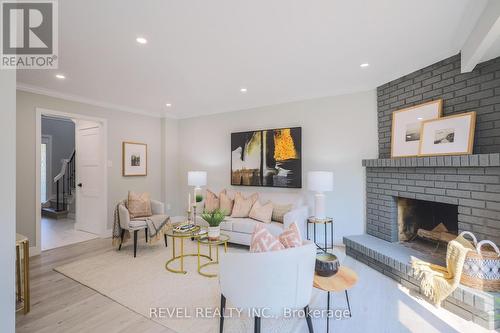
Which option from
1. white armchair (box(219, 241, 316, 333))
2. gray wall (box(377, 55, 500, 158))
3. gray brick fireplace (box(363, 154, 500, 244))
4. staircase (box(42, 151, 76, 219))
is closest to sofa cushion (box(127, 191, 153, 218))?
white armchair (box(219, 241, 316, 333))

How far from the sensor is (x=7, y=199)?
139 cm

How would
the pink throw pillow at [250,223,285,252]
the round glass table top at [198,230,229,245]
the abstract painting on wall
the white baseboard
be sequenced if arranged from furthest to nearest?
1. the white baseboard
2. the abstract painting on wall
3. the round glass table top at [198,230,229,245]
4. the pink throw pillow at [250,223,285,252]

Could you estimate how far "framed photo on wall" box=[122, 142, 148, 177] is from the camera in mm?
4895

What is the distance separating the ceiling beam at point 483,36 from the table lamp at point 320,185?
1.92m

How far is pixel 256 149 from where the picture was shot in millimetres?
4691

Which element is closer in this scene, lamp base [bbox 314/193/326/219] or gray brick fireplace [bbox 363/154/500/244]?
gray brick fireplace [bbox 363/154/500/244]

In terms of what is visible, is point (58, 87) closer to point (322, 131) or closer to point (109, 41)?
point (109, 41)

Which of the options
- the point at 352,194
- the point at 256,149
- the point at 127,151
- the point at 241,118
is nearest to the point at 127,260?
the point at 127,151

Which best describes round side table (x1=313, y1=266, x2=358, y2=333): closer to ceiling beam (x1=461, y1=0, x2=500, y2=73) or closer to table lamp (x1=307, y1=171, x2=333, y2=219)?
table lamp (x1=307, y1=171, x2=333, y2=219)

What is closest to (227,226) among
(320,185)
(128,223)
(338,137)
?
(128,223)

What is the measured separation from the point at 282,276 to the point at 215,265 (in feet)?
6.36

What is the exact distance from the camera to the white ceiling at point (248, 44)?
6.34 ft

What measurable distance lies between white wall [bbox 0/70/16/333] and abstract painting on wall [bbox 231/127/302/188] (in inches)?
141

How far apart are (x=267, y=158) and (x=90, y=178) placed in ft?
11.5
